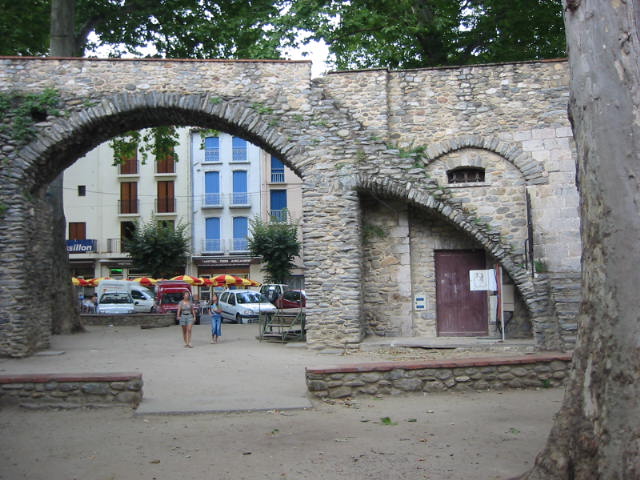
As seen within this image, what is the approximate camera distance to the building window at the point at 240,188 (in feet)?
129

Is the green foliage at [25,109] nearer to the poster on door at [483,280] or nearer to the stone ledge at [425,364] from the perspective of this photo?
the stone ledge at [425,364]

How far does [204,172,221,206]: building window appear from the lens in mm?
39438

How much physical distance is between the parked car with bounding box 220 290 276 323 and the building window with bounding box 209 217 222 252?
1343 cm

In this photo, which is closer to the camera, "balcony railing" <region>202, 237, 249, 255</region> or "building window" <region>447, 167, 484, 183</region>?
"building window" <region>447, 167, 484, 183</region>

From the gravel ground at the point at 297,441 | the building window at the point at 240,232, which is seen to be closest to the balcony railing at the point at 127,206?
the building window at the point at 240,232

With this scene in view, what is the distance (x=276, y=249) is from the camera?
32875mm

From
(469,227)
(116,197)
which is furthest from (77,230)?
(469,227)

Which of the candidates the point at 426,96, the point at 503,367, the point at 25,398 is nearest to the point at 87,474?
the point at 25,398

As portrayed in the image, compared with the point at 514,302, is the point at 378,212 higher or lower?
higher

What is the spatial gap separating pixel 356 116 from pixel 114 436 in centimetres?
893

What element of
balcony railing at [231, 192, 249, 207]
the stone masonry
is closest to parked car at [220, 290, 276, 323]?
the stone masonry

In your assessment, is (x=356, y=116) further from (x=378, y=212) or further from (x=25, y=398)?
(x=25, y=398)

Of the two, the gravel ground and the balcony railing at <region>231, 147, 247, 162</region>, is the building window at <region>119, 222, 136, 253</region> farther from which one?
the gravel ground

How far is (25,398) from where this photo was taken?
7.40 metres
